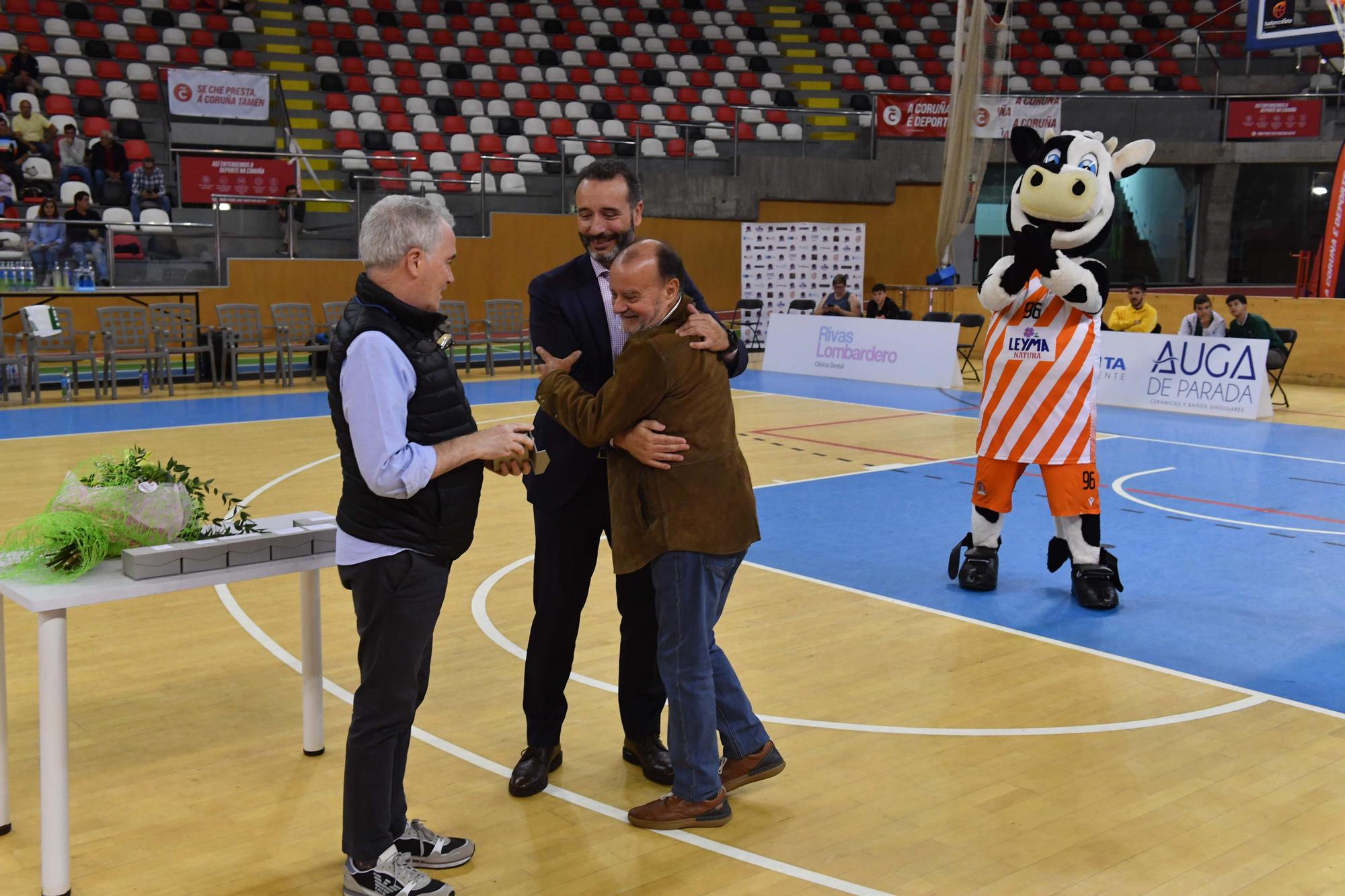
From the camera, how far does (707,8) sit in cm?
2659

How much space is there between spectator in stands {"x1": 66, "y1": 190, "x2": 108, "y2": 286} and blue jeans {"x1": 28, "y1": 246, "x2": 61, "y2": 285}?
0.20m

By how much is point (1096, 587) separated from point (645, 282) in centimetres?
387

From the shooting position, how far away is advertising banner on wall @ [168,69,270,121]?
1752cm

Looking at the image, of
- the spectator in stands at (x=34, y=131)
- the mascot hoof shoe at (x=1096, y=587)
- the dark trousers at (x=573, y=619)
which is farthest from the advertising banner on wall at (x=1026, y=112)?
the dark trousers at (x=573, y=619)

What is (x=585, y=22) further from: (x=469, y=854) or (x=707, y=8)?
(x=469, y=854)

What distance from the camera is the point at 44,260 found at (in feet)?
47.7

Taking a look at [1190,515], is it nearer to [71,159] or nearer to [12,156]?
[71,159]

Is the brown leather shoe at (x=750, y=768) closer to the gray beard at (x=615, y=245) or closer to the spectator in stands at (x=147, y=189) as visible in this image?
the gray beard at (x=615, y=245)

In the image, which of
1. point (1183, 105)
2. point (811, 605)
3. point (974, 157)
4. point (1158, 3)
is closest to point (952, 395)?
point (974, 157)

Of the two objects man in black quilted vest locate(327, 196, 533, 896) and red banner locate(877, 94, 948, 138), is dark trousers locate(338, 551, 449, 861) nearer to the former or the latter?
man in black quilted vest locate(327, 196, 533, 896)

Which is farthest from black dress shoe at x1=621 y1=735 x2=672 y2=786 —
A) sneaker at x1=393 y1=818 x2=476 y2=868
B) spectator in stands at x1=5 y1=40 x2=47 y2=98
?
spectator in stands at x1=5 y1=40 x2=47 y2=98

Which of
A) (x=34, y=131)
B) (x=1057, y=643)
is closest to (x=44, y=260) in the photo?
(x=34, y=131)

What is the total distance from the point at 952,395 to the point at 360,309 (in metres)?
13.0

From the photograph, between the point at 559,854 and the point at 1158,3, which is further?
the point at 1158,3
